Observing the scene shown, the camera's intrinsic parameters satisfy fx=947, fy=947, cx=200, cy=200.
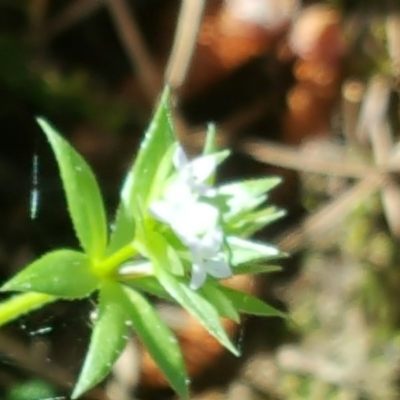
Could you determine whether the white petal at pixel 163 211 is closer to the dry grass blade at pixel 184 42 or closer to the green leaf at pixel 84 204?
the green leaf at pixel 84 204

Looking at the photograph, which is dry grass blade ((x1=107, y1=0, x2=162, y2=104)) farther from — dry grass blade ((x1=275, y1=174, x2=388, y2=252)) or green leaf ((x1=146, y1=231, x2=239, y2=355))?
green leaf ((x1=146, y1=231, x2=239, y2=355))

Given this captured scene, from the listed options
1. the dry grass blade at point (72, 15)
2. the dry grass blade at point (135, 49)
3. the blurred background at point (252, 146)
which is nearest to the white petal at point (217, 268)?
the blurred background at point (252, 146)

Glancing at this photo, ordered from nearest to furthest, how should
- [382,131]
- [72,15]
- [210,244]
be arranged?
[210,244] < [382,131] < [72,15]

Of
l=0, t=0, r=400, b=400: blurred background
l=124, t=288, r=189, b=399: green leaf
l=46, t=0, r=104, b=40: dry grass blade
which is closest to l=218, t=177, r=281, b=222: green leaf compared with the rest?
l=124, t=288, r=189, b=399: green leaf

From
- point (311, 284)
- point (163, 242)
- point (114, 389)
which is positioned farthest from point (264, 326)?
point (163, 242)

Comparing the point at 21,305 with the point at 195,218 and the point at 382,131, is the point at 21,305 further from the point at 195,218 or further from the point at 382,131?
the point at 382,131

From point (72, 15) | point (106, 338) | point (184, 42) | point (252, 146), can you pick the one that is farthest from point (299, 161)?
point (106, 338)
